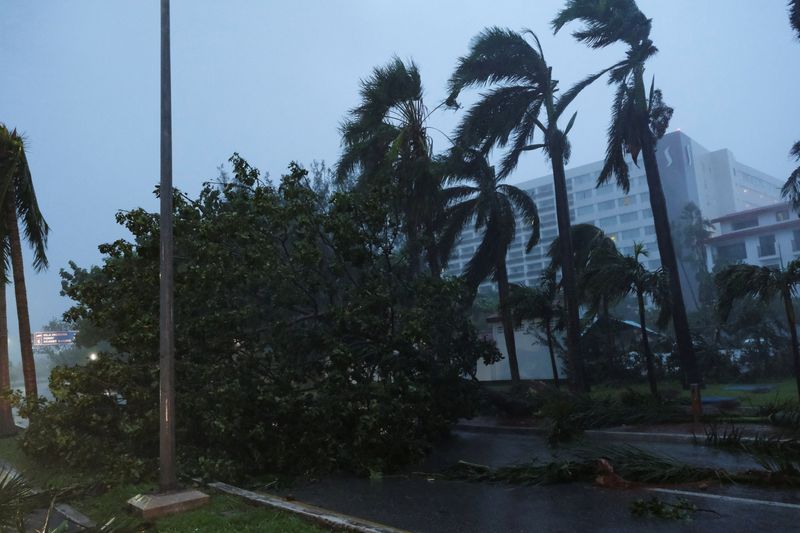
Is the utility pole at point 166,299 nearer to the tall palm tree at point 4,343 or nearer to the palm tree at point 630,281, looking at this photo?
the tall palm tree at point 4,343

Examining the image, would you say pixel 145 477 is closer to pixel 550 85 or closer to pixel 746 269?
pixel 746 269

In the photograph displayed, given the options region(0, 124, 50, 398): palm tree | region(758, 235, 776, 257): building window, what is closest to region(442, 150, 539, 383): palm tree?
region(0, 124, 50, 398): palm tree

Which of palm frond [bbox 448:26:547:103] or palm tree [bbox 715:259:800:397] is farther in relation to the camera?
palm frond [bbox 448:26:547:103]

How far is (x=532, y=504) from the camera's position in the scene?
323 inches

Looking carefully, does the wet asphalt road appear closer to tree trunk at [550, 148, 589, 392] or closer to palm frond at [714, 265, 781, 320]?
palm frond at [714, 265, 781, 320]

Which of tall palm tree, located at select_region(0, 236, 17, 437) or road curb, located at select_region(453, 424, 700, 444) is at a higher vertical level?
tall palm tree, located at select_region(0, 236, 17, 437)

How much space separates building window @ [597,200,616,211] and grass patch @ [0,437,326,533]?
96915mm

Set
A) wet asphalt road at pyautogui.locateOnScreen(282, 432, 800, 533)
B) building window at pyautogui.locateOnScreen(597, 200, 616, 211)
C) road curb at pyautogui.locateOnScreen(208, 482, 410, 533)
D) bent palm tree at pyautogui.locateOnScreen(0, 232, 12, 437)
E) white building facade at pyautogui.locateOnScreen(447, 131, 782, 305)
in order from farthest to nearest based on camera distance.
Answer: building window at pyautogui.locateOnScreen(597, 200, 616, 211), white building facade at pyautogui.locateOnScreen(447, 131, 782, 305), bent palm tree at pyautogui.locateOnScreen(0, 232, 12, 437), wet asphalt road at pyautogui.locateOnScreen(282, 432, 800, 533), road curb at pyautogui.locateOnScreen(208, 482, 410, 533)

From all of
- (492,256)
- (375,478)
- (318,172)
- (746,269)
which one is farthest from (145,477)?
(318,172)

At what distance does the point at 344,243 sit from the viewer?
13664 mm

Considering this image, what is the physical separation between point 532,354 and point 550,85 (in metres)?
12.9

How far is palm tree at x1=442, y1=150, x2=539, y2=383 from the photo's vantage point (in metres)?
21.9

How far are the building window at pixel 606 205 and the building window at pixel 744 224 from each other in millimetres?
34039

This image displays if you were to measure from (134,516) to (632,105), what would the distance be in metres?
18.3
